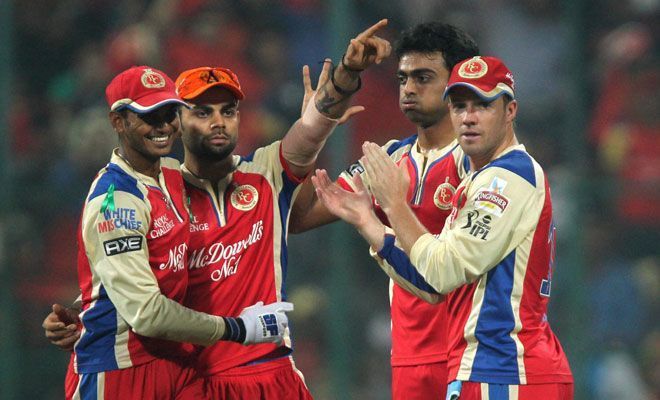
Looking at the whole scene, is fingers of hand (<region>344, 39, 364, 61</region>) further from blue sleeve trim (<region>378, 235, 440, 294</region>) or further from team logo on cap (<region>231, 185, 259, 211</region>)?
blue sleeve trim (<region>378, 235, 440, 294</region>)

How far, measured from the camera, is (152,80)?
496 cm

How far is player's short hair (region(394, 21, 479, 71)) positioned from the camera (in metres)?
5.47

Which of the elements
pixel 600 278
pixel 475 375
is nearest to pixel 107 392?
pixel 475 375

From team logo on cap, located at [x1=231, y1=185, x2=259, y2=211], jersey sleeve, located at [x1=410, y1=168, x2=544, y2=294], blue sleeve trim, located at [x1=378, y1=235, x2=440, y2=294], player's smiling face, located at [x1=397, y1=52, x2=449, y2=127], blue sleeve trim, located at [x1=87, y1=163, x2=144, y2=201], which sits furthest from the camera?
player's smiling face, located at [x1=397, y1=52, x2=449, y2=127]

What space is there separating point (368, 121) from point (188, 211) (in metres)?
3.92

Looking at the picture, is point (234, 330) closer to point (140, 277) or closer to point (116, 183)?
point (140, 277)

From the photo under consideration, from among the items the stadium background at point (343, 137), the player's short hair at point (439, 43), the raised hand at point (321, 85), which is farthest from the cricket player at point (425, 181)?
the stadium background at point (343, 137)

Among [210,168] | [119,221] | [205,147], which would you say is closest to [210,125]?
[205,147]

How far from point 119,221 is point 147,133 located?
413 mm

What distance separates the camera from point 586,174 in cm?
889

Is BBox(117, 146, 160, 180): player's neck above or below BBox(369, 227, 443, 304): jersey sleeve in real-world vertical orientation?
above

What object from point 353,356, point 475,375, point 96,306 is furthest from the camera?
point 353,356

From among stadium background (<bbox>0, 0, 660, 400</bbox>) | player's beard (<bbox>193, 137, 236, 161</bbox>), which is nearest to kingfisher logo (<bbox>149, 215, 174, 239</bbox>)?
player's beard (<bbox>193, 137, 236, 161</bbox>)

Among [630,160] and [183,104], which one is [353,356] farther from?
[183,104]
